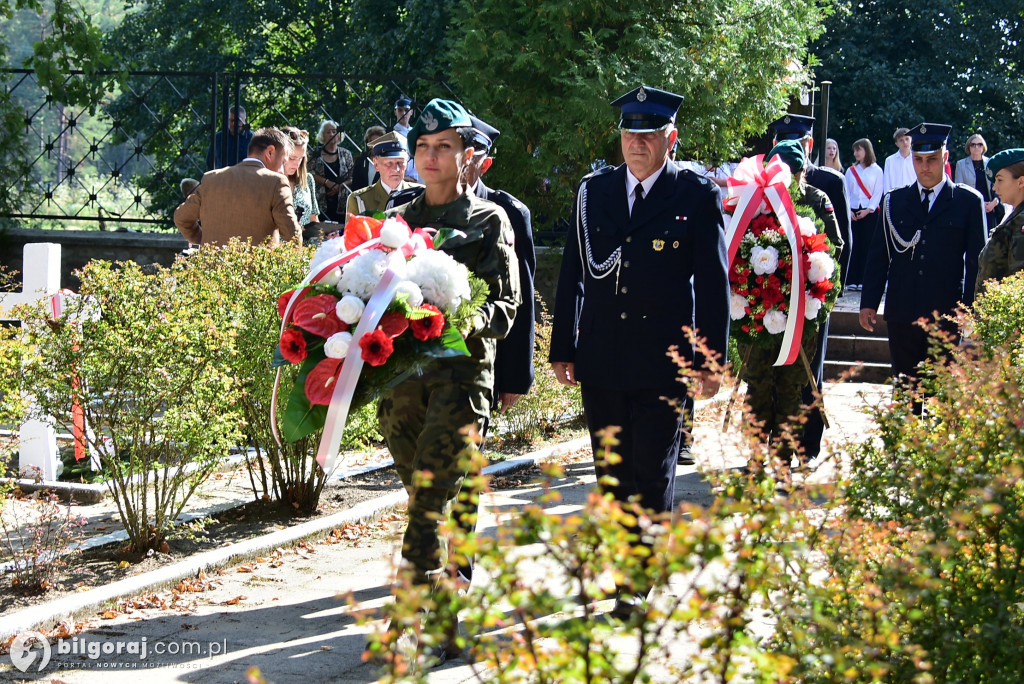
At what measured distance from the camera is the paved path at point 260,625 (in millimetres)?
4598

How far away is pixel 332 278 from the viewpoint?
15.3 feet

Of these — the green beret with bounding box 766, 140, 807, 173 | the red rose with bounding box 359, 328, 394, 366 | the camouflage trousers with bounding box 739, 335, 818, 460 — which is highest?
the green beret with bounding box 766, 140, 807, 173

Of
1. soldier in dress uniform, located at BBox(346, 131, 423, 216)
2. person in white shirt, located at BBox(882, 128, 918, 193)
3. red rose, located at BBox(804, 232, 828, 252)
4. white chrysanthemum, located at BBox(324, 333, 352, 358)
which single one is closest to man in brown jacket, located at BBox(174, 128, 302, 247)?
soldier in dress uniform, located at BBox(346, 131, 423, 216)

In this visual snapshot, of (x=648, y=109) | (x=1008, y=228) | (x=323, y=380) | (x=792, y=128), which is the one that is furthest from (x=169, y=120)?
(x=323, y=380)

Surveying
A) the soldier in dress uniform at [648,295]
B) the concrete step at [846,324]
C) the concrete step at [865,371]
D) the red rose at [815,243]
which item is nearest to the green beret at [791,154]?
the red rose at [815,243]

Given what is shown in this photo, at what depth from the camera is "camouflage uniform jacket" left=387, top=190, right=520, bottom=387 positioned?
4.90m

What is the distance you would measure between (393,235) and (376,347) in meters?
0.49

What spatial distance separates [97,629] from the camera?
510 centimetres

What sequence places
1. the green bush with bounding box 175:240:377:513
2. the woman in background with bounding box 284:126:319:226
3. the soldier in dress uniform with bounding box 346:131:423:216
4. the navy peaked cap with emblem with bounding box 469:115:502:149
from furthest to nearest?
the woman in background with bounding box 284:126:319:226 → the soldier in dress uniform with bounding box 346:131:423:216 → the green bush with bounding box 175:240:377:513 → the navy peaked cap with emblem with bounding box 469:115:502:149

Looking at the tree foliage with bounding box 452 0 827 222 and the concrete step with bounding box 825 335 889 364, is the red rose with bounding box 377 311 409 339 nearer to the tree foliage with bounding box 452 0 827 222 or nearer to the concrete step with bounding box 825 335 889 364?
the tree foliage with bounding box 452 0 827 222

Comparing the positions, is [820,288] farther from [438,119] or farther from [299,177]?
[299,177]

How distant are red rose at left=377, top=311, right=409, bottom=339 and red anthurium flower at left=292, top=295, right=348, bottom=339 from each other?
158mm

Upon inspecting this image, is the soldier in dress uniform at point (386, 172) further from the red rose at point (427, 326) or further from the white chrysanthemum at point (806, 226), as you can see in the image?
the red rose at point (427, 326)

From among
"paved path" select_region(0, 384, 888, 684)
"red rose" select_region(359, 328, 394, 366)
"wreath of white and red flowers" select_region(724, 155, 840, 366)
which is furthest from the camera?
"wreath of white and red flowers" select_region(724, 155, 840, 366)
